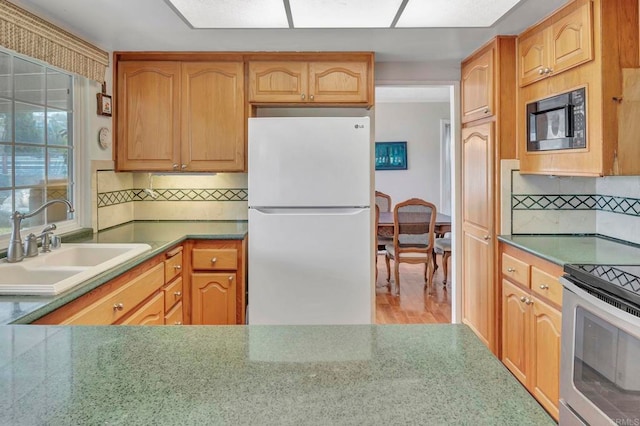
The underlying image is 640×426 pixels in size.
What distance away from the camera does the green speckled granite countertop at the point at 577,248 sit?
6.22ft

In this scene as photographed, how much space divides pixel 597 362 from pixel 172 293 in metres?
2.06

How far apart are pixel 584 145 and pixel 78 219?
282 centimetres

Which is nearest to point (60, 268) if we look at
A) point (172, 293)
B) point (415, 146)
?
point (172, 293)

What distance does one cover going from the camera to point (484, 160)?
2.75m

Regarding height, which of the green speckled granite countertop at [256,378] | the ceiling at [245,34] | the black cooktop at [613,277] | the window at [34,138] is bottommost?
the green speckled granite countertop at [256,378]

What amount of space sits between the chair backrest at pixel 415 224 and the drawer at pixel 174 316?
89.4 inches

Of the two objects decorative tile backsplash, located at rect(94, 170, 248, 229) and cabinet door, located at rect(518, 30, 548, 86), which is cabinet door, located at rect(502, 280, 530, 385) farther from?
decorative tile backsplash, located at rect(94, 170, 248, 229)

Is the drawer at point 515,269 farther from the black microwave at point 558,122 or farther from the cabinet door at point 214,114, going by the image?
the cabinet door at point 214,114

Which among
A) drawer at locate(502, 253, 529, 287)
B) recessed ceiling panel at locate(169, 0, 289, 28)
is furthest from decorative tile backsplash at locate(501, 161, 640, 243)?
recessed ceiling panel at locate(169, 0, 289, 28)

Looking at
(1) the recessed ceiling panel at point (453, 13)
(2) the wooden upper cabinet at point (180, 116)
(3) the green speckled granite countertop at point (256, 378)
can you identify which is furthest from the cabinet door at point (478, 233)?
(3) the green speckled granite countertop at point (256, 378)

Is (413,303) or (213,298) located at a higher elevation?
(213,298)

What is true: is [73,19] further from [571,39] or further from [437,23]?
[571,39]

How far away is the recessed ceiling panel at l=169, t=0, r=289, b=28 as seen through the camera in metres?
1.99

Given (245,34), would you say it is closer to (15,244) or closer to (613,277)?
(15,244)
